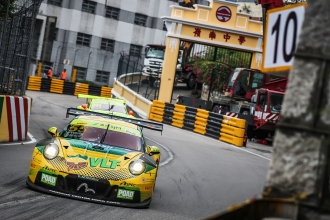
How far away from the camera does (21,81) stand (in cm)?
1852

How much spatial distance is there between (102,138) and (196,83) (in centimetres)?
3458

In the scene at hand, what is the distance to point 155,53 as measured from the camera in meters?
47.2

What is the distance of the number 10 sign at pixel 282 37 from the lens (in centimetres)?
359

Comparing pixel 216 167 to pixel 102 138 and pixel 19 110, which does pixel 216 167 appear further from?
pixel 102 138

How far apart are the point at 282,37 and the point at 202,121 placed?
84.7 ft

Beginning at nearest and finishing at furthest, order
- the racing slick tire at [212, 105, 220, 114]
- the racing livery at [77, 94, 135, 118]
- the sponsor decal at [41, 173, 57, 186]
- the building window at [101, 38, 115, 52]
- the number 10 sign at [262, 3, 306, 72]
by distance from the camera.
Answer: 1. the number 10 sign at [262, 3, 306, 72]
2. the sponsor decal at [41, 173, 57, 186]
3. the racing livery at [77, 94, 135, 118]
4. the racing slick tire at [212, 105, 220, 114]
5. the building window at [101, 38, 115, 52]

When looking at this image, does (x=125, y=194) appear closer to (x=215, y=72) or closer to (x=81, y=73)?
(x=215, y=72)

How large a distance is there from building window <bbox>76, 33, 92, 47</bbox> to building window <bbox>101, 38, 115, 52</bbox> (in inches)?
55.4

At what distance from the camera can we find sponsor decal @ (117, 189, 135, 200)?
9367 mm

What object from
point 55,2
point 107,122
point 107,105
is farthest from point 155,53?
point 107,122

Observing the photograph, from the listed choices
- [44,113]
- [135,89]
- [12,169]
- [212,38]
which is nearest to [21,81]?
[12,169]

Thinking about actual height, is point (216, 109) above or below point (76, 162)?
above

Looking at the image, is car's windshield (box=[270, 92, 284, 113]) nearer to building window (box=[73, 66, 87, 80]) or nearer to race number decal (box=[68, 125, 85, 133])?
race number decal (box=[68, 125, 85, 133])

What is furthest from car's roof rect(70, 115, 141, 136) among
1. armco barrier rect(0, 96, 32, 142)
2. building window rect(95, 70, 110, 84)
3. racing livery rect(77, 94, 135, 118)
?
building window rect(95, 70, 110, 84)
